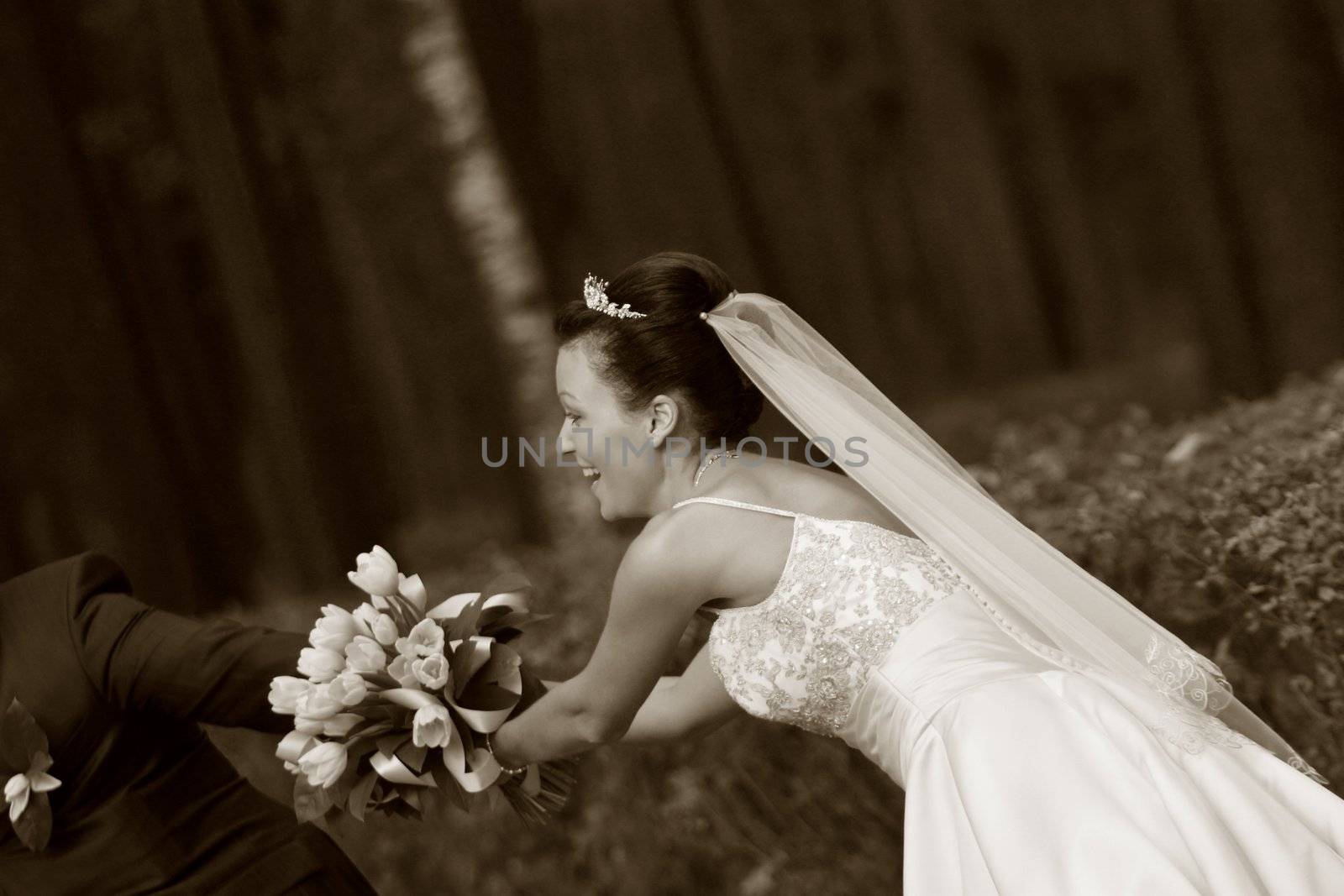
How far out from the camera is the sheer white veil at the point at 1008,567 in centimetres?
220

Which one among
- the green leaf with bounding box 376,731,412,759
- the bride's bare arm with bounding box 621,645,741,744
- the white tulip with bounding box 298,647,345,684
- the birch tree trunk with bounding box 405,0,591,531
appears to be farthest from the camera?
the birch tree trunk with bounding box 405,0,591,531

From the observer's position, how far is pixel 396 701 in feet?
8.28

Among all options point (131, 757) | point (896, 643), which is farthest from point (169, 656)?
point (896, 643)

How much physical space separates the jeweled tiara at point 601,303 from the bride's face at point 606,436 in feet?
0.27

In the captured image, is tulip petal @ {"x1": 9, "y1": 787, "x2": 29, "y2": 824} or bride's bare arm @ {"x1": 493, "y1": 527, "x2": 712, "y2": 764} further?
bride's bare arm @ {"x1": 493, "y1": 527, "x2": 712, "y2": 764}

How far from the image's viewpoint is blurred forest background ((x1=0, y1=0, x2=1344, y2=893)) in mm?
4699

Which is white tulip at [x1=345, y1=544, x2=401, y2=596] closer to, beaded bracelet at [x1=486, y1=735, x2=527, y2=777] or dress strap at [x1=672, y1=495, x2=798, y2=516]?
beaded bracelet at [x1=486, y1=735, x2=527, y2=777]

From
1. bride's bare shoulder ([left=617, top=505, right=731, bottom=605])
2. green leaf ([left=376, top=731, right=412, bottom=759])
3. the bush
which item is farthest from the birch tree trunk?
bride's bare shoulder ([left=617, top=505, right=731, bottom=605])

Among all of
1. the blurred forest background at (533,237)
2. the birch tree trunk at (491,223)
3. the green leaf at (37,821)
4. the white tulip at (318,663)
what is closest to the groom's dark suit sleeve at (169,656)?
the white tulip at (318,663)

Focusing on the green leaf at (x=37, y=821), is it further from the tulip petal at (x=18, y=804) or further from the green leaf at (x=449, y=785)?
the green leaf at (x=449, y=785)

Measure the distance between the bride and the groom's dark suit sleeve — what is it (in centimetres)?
51

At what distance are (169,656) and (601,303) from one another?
1.09 metres

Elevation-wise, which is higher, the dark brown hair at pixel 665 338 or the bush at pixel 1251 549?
the dark brown hair at pixel 665 338

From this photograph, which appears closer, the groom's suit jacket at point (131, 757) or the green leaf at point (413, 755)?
the groom's suit jacket at point (131, 757)
